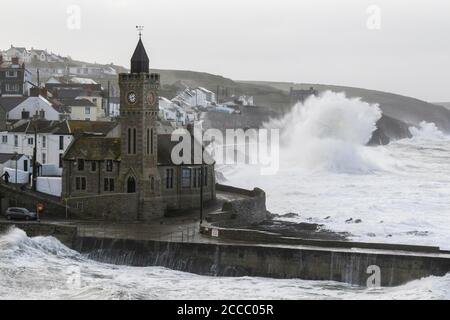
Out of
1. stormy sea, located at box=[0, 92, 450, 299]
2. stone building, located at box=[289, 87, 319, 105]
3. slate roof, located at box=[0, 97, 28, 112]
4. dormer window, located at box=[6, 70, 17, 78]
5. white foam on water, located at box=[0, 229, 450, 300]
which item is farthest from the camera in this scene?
stone building, located at box=[289, 87, 319, 105]

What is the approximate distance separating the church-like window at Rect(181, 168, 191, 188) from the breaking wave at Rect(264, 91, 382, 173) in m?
37.0

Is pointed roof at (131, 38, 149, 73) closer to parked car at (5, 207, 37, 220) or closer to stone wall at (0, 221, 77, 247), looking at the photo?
Result: parked car at (5, 207, 37, 220)

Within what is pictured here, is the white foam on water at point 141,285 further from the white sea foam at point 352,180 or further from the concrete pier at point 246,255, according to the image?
the white sea foam at point 352,180

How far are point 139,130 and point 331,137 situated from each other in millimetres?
53698

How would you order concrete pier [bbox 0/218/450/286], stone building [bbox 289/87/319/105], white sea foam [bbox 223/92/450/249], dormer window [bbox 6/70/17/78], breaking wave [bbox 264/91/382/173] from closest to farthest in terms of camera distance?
concrete pier [bbox 0/218/450/286] → white sea foam [bbox 223/92/450/249] → breaking wave [bbox 264/91/382/173] → dormer window [bbox 6/70/17/78] → stone building [bbox 289/87/319/105]

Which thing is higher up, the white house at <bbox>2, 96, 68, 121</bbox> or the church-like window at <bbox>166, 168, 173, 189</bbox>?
the white house at <bbox>2, 96, 68, 121</bbox>

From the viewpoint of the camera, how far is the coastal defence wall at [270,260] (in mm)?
32562

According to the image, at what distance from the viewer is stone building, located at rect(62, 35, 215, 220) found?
142ft

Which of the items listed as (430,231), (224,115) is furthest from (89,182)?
(224,115)

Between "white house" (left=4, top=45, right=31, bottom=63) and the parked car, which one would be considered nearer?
the parked car

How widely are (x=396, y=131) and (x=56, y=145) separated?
413 ft

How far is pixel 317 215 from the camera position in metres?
51.2

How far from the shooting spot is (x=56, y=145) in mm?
54094

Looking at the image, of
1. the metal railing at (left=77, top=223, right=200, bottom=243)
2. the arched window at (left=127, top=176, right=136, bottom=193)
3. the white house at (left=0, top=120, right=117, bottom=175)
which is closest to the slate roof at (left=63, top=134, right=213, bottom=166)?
the arched window at (left=127, top=176, right=136, bottom=193)
